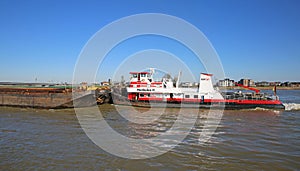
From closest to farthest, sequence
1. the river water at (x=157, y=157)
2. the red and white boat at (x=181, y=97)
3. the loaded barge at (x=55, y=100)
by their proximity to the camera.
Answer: the river water at (x=157, y=157) < the loaded barge at (x=55, y=100) < the red and white boat at (x=181, y=97)

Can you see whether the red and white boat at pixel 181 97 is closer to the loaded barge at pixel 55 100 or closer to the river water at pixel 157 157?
the loaded barge at pixel 55 100

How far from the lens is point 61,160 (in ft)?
22.9

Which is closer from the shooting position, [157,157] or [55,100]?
[157,157]

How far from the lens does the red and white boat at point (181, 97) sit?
2103 centimetres

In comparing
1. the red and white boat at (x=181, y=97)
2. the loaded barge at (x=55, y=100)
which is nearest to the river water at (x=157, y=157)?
the loaded barge at (x=55, y=100)

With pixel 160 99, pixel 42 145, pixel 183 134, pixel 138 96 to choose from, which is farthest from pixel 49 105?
pixel 183 134

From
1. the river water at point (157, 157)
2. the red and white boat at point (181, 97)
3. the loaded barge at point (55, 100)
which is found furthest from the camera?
the red and white boat at point (181, 97)

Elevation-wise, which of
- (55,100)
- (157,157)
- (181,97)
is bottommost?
(157,157)

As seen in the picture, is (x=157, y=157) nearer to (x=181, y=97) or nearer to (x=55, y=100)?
(x=181, y=97)

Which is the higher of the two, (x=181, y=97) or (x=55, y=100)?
(x=181, y=97)

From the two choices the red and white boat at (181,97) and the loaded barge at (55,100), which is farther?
the red and white boat at (181,97)

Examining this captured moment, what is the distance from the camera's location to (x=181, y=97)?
22.3m

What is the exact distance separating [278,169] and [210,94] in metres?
15.3

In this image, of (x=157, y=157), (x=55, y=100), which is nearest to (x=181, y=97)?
(x=55, y=100)
